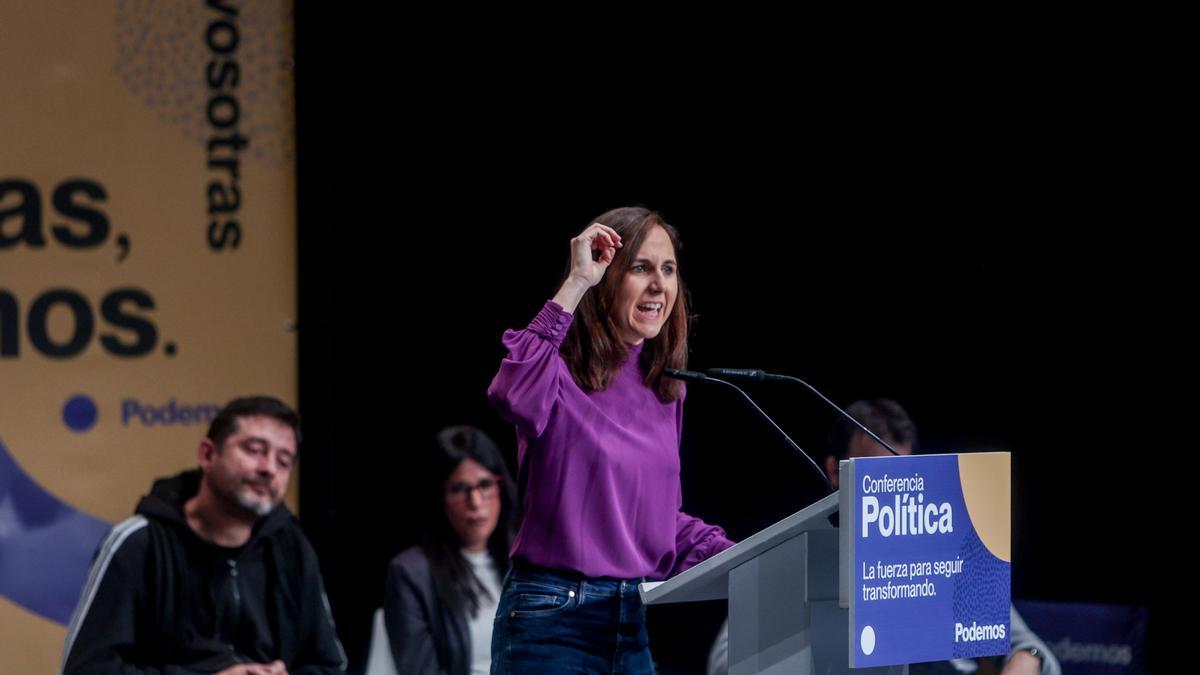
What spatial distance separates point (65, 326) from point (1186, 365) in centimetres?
343

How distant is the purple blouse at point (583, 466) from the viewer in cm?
243

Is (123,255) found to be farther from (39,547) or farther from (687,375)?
(687,375)

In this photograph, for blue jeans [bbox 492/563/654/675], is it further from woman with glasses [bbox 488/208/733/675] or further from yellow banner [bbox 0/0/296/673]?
yellow banner [bbox 0/0/296/673]

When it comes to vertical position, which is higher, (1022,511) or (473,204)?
(473,204)

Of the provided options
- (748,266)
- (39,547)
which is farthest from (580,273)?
(39,547)

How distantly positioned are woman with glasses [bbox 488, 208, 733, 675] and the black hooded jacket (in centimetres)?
152

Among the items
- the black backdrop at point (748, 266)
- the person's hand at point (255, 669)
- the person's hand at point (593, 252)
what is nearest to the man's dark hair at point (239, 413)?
the person's hand at point (255, 669)

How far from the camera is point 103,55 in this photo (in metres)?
5.12

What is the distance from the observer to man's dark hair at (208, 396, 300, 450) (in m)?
3.99

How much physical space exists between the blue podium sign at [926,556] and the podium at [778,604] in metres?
0.13

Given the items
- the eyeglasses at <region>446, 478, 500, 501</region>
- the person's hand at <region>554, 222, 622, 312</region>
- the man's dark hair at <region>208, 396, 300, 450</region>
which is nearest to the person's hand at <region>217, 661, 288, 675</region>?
the man's dark hair at <region>208, 396, 300, 450</region>

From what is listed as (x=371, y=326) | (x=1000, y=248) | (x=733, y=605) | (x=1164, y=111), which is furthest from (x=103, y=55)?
(x=733, y=605)

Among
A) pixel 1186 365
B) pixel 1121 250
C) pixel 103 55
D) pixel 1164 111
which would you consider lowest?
pixel 1186 365

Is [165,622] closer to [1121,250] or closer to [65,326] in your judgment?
[65,326]
